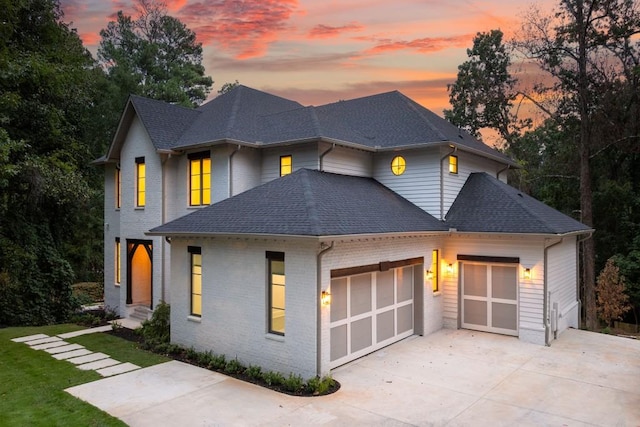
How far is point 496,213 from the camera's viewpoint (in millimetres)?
13023

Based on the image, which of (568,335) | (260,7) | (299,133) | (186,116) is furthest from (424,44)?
(568,335)

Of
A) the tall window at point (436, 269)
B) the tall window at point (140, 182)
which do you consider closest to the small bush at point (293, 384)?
the tall window at point (436, 269)

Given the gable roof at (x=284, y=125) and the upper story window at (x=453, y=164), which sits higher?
the gable roof at (x=284, y=125)

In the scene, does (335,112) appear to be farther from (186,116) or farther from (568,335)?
(568,335)

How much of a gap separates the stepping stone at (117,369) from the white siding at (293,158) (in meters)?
7.10

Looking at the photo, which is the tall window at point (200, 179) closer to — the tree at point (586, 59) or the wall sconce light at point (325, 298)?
the wall sconce light at point (325, 298)

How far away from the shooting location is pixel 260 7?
17.7 metres

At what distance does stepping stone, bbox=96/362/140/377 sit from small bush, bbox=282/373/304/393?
12.3ft

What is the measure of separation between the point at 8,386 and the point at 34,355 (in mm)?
2623

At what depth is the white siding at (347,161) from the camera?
545 inches

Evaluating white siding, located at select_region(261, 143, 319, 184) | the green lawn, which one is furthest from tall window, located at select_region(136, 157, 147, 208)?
the green lawn

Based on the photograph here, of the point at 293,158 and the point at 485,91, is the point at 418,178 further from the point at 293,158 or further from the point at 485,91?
the point at 485,91

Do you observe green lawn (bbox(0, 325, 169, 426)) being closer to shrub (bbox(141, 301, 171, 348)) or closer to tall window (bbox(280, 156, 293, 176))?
shrub (bbox(141, 301, 171, 348))

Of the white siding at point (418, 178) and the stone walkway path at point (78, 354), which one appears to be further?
the white siding at point (418, 178)
